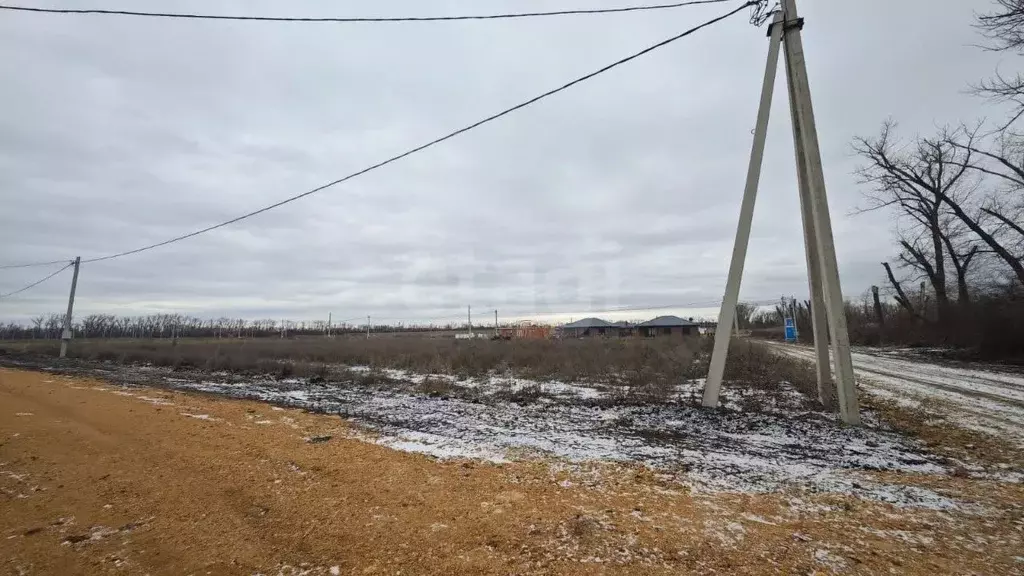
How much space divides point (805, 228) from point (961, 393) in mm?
6458

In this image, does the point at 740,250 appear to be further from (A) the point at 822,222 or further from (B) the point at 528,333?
(B) the point at 528,333

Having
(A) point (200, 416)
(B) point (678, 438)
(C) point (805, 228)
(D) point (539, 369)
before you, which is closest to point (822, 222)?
(C) point (805, 228)

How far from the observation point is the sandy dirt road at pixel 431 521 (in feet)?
9.44

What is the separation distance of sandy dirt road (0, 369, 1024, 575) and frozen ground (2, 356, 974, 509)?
450 mm

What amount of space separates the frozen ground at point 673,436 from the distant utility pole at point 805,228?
0.85 meters

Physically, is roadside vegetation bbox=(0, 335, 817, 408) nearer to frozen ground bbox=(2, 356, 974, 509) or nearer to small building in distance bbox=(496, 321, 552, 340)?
frozen ground bbox=(2, 356, 974, 509)

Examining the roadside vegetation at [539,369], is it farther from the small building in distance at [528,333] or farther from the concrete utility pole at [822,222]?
the small building in distance at [528,333]

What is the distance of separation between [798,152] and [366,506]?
914cm

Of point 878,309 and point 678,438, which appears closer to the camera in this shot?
point 678,438

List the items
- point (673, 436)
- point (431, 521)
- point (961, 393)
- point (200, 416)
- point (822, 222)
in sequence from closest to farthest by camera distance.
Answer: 1. point (431, 521)
2. point (673, 436)
3. point (822, 222)
4. point (200, 416)
5. point (961, 393)

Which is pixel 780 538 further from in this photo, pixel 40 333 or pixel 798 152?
pixel 40 333

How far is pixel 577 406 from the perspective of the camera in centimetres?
941

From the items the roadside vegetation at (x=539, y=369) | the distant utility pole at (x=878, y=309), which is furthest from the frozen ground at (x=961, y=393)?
the distant utility pole at (x=878, y=309)

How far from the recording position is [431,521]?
3.51m
